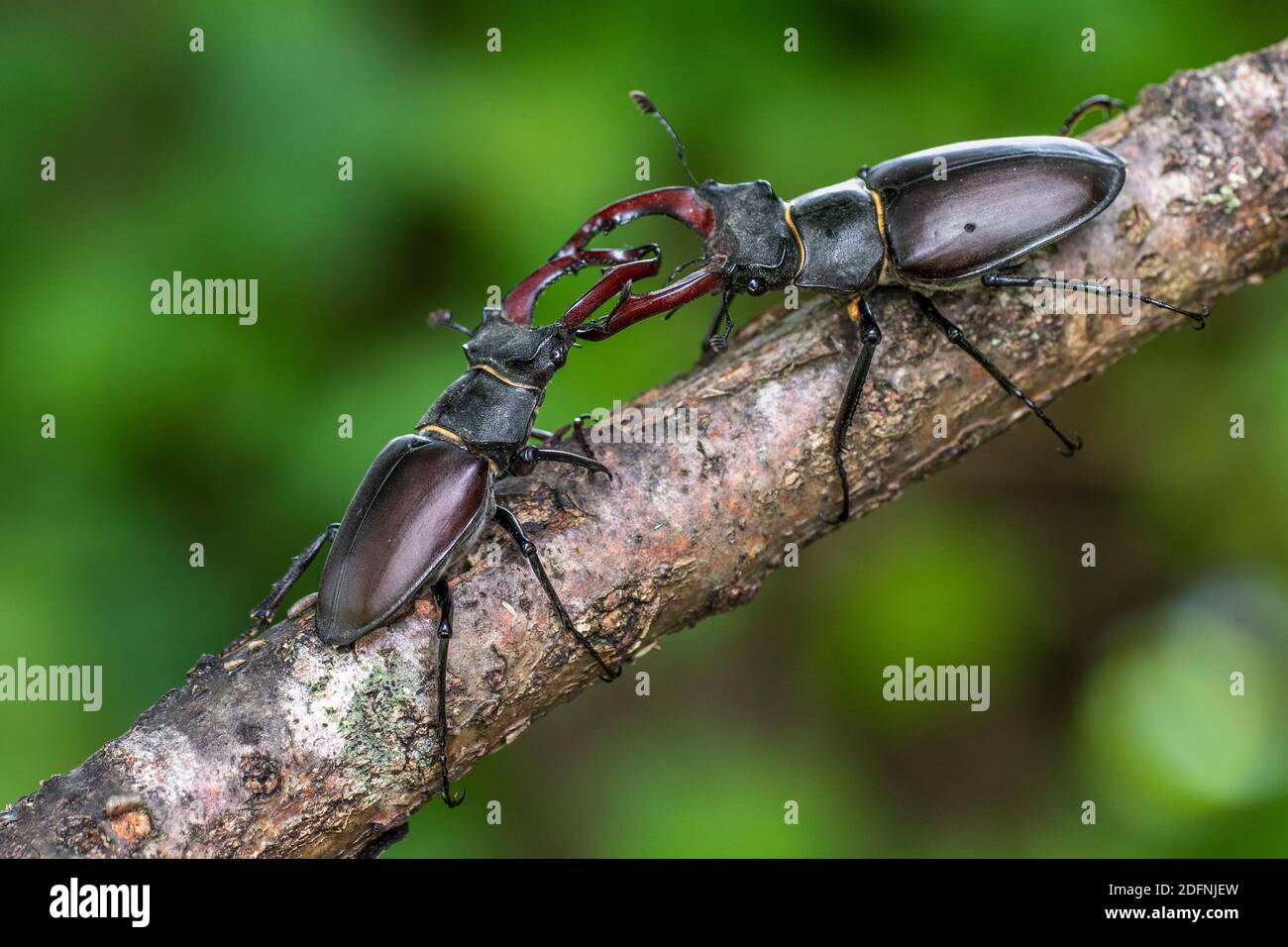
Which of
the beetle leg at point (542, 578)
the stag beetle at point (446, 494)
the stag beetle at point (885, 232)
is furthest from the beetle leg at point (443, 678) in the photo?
the stag beetle at point (885, 232)

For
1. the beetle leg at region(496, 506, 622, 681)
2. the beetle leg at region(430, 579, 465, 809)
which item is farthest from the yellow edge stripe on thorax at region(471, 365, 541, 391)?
the beetle leg at region(430, 579, 465, 809)

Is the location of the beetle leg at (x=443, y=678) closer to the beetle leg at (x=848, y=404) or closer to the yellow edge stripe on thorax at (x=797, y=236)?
the beetle leg at (x=848, y=404)

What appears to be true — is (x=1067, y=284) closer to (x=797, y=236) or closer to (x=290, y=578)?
(x=797, y=236)

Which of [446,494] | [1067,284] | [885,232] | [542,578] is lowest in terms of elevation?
[542,578]

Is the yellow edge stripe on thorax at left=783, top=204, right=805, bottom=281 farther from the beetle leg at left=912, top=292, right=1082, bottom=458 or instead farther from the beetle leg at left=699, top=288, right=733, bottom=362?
the beetle leg at left=912, top=292, right=1082, bottom=458

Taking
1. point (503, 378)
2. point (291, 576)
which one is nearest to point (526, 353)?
point (503, 378)

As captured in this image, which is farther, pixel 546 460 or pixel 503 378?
pixel 503 378

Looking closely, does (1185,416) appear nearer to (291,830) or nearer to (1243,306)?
(1243,306)
